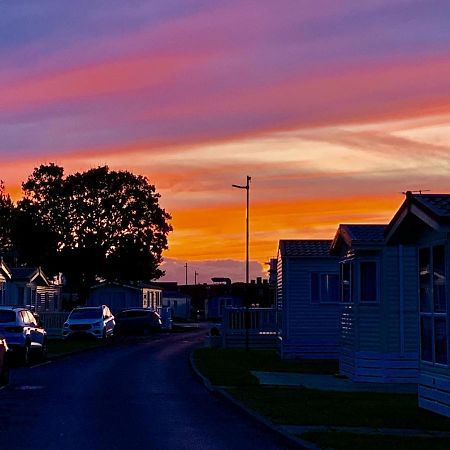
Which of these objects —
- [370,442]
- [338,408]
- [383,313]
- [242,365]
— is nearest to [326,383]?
[383,313]

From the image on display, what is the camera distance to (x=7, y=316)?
108ft

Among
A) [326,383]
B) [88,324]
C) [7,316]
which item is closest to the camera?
[326,383]

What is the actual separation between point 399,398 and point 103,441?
9.13 metres

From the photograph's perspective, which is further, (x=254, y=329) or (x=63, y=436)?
(x=254, y=329)

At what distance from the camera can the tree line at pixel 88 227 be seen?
86.3 m

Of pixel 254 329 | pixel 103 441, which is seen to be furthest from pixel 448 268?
pixel 254 329

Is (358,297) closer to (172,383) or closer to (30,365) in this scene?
(172,383)

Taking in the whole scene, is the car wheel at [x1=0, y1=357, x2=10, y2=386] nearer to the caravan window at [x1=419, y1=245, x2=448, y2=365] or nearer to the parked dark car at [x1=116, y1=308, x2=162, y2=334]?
the caravan window at [x1=419, y1=245, x2=448, y2=365]

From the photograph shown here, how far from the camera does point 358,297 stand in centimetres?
2794

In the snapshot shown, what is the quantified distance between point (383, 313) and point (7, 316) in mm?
12134

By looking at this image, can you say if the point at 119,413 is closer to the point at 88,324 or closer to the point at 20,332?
the point at 20,332

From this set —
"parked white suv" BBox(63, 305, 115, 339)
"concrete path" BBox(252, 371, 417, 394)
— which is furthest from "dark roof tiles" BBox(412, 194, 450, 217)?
"parked white suv" BBox(63, 305, 115, 339)

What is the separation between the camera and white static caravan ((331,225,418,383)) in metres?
27.2

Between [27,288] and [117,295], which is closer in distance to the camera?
[27,288]
